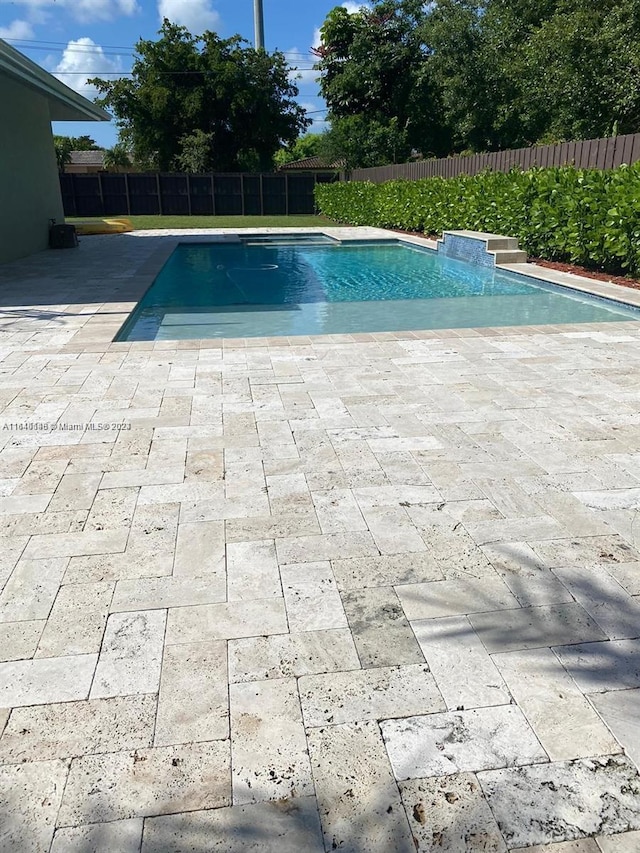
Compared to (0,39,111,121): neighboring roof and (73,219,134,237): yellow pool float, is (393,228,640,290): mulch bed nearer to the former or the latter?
(0,39,111,121): neighboring roof

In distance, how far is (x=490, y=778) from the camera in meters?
1.56

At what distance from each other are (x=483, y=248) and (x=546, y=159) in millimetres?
1844

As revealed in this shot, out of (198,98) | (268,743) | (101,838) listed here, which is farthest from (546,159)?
(198,98)

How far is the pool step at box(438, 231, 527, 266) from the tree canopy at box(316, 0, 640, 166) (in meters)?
5.71

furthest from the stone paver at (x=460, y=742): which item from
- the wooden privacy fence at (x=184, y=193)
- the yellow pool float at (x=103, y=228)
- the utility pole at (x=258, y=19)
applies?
the utility pole at (x=258, y=19)

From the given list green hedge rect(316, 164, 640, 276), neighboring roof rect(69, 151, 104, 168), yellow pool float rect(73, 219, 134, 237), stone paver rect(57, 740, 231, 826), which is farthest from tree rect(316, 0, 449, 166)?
stone paver rect(57, 740, 231, 826)

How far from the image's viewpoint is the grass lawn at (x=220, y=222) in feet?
67.7

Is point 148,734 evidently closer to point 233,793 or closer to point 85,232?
point 233,793

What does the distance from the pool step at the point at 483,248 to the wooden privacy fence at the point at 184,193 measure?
1401cm

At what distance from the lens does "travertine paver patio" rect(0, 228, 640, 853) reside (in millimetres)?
1494

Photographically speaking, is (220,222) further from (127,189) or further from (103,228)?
(127,189)

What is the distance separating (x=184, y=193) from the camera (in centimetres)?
2523

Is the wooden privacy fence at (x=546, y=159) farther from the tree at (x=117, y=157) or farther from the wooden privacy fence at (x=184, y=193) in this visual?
the tree at (x=117, y=157)

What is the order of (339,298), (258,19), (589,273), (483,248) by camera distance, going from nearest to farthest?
(589,273) → (339,298) → (483,248) → (258,19)
